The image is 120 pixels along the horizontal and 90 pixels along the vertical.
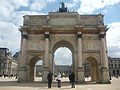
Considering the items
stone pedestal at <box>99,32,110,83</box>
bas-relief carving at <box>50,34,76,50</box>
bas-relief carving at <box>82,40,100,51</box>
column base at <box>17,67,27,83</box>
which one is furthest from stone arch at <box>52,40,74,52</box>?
column base at <box>17,67,27,83</box>

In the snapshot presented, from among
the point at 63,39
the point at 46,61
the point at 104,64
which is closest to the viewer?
the point at 104,64

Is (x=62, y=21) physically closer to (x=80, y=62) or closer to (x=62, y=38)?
(x=62, y=38)

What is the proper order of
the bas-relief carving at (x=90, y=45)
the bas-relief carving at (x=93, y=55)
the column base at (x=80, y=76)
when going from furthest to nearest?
the bas-relief carving at (x=90, y=45) → the bas-relief carving at (x=93, y=55) → the column base at (x=80, y=76)

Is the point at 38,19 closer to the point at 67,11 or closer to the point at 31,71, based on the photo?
the point at 67,11

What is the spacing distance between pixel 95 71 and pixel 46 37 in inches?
394

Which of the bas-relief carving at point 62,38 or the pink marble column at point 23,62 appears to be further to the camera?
the bas-relief carving at point 62,38

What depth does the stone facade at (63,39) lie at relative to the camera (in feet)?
89.9

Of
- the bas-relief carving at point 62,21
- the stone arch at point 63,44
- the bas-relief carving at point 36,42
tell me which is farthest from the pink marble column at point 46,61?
the bas-relief carving at point 62,21

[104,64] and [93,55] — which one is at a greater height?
[93,55]

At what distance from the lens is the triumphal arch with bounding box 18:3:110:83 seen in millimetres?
27391

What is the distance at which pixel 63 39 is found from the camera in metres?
28.5

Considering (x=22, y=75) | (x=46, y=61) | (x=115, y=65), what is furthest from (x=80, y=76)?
(x=115, y=65)

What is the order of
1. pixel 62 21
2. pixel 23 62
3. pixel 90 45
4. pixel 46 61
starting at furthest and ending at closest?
1. pixel 62 21
2. pixel 90 45
3. pixel 23 62
4. pixel 46 61

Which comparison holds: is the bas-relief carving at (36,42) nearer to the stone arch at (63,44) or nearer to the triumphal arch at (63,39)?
the triumphal arch at (63,39)
